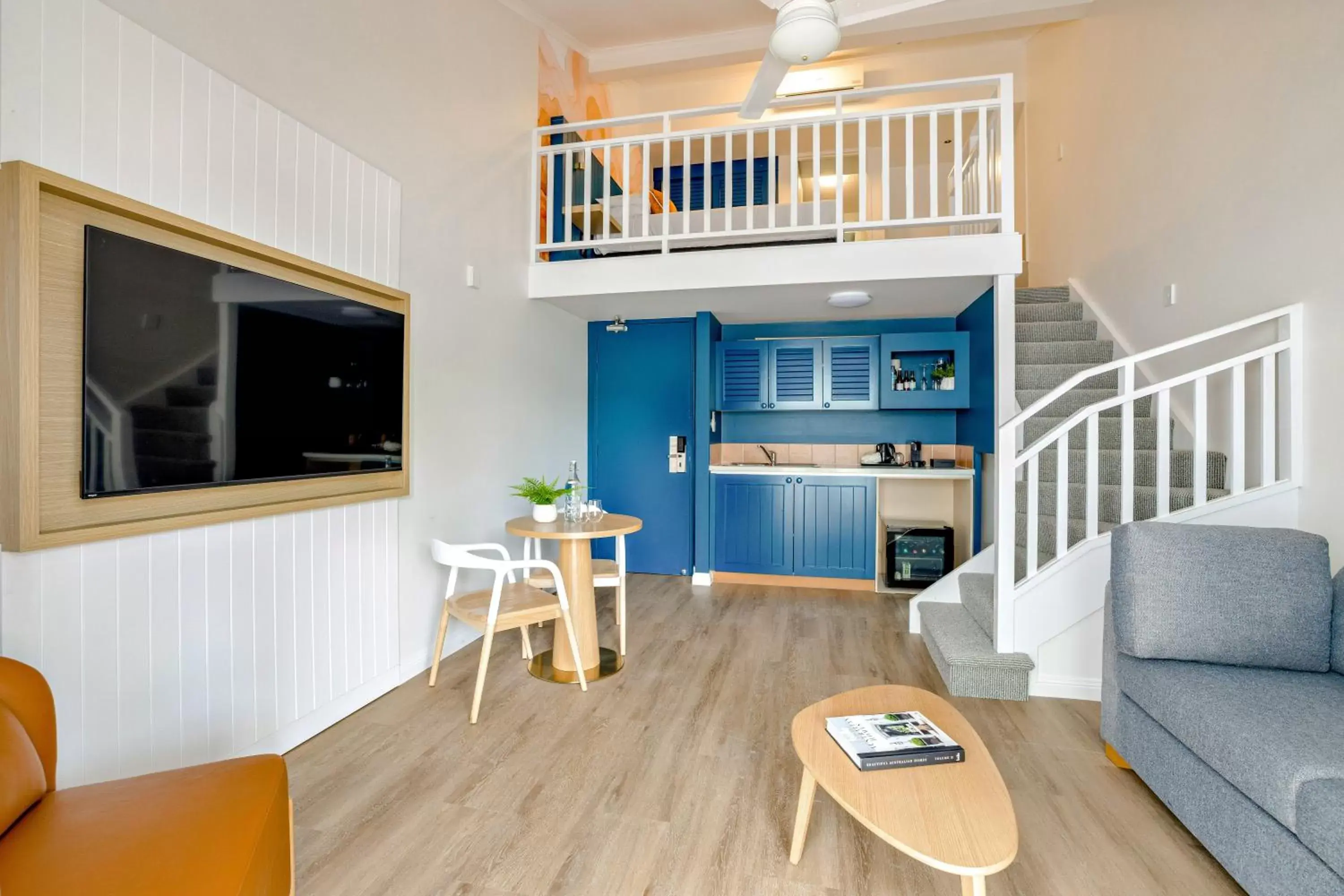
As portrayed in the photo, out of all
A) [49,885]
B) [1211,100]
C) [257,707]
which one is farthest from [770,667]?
[1211,100]

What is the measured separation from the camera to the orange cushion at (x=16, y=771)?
105 centimetres

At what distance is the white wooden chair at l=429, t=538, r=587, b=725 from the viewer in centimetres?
247

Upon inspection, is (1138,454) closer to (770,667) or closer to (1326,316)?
(1326,316)

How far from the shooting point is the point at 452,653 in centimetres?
320

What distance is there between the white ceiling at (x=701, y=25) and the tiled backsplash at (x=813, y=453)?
3087 millimetres

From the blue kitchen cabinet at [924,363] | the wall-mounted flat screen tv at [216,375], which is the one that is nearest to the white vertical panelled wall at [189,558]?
the wall-mounted flat screen tv at [216,375]

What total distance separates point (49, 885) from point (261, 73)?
2.35 meters

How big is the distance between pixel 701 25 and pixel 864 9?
359 centimetres

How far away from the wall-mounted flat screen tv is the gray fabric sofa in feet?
9.54

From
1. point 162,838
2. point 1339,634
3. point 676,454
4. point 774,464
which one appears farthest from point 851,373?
point 162,838

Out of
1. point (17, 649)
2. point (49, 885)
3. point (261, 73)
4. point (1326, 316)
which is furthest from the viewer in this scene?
point (1326, 316)

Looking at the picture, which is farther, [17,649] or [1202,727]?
[1202,727]

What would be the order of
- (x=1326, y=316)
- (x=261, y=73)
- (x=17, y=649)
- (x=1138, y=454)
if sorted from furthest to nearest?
1. (x=1138, y=454)
2. (x=1326, y=316)
3. (x=261, y=73)
4. (x=17, y=649)

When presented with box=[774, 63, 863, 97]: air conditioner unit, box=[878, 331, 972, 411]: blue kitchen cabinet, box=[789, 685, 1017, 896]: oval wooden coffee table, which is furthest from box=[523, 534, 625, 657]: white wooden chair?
box=[774, 63, 863, 97]: air conditioner unit
